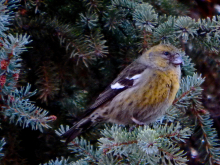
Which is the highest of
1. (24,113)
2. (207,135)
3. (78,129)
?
(24,113)

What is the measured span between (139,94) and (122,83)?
218mm

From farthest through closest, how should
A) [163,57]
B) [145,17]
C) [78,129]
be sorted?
[163,57] → [78,129] → [145,17]

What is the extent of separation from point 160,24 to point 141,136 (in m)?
1.04

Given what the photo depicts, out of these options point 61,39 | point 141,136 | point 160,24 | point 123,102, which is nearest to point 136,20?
point 160,24

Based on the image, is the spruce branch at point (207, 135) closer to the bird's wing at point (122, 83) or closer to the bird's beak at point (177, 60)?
the bird's beak at point (177, 60)

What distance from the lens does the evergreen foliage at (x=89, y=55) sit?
204cm

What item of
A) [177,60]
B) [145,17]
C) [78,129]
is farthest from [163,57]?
[78,129]

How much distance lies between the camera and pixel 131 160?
1.78 meters

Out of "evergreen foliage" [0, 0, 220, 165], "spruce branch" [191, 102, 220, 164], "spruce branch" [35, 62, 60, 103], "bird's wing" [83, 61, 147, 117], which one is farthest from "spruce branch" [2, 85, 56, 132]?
"spruce branch" [191, 102, 220, 164]

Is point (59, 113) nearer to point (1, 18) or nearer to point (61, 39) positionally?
point (61, 39)

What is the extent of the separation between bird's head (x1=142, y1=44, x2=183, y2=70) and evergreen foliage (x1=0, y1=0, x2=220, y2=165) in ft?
0.33

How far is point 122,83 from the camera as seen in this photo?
2.68m

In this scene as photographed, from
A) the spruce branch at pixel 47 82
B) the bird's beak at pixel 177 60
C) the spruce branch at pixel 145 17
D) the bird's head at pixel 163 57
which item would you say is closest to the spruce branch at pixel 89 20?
the spruce branch at pixel 145 17

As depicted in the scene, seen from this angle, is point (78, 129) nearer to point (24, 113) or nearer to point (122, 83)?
point (24, 113)
